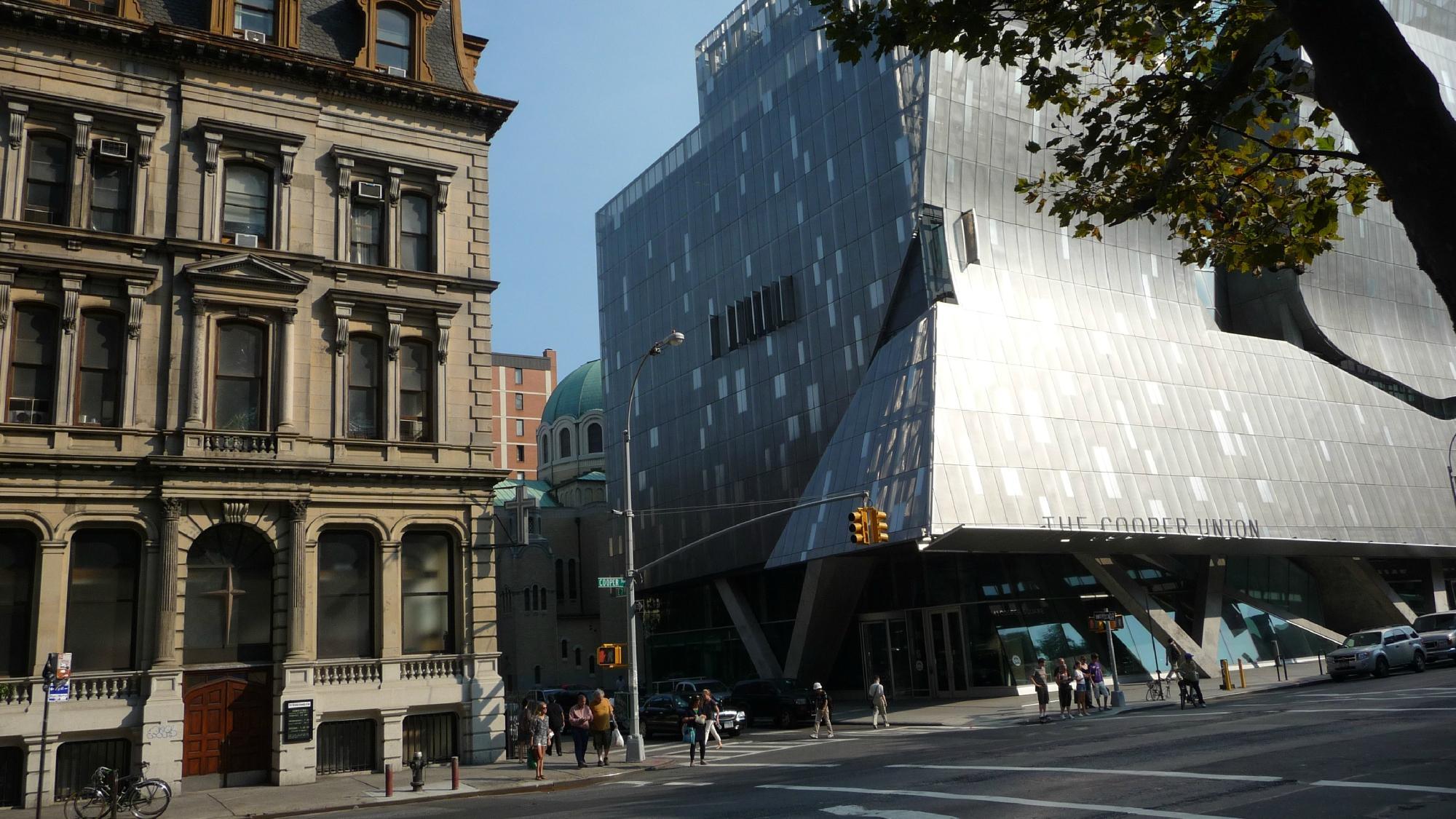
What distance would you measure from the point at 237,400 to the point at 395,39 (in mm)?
11932

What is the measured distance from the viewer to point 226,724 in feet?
85.5

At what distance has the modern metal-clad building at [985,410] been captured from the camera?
149ft

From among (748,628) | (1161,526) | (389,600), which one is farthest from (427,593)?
(748,628)

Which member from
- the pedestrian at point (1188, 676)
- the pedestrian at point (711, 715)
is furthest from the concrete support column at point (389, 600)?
the pedestrian at point (1188, 676)

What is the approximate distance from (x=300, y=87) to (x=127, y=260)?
6710 mm

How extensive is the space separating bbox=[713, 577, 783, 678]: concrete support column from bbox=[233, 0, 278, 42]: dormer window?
38449 mm

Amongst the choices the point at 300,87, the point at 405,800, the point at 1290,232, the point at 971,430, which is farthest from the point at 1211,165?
the point at 971,430

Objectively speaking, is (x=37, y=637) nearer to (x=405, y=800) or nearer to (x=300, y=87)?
(x=405, y=800)

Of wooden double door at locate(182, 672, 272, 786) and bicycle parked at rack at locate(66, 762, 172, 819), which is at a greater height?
wooden double door at locate(182, 672, 272, 786)

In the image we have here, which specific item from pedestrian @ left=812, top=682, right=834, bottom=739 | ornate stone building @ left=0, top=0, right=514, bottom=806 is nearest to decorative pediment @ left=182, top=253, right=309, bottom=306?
ornate stone building @ left=0, top=0, right=514, bottom=806

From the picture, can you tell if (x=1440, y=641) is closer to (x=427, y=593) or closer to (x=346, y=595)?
(x=427, y=593)

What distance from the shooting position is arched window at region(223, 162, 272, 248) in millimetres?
28438

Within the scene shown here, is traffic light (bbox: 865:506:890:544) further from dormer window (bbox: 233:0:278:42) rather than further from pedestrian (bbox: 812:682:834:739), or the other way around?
dormer window (bbox: 233:0:278:42)

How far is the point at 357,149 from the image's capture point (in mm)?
29922
